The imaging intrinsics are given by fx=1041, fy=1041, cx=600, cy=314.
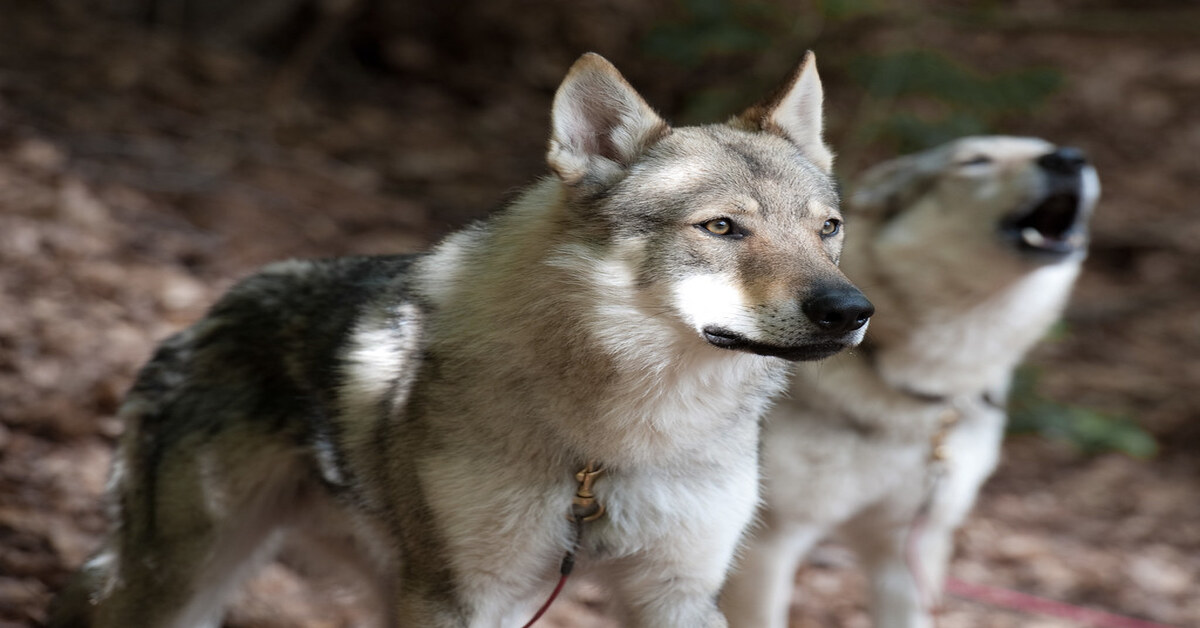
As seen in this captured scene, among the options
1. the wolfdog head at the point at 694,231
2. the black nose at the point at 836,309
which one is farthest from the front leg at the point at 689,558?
the black nose at the point at 836,309

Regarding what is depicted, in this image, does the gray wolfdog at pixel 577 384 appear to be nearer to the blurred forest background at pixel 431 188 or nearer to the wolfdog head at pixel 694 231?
the wolfdog head at pixel 694 231

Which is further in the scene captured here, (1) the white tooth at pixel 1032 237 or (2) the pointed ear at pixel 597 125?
(1) the white tooth at pixel 1032 237

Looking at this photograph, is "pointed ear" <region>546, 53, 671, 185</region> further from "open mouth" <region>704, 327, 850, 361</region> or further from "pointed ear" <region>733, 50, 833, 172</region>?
"open mouth" <region>704, 327, 850, 361</region>

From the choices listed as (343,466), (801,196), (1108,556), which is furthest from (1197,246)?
(343,466)

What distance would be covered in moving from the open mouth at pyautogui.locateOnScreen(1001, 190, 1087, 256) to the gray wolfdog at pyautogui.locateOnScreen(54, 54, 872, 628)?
1.56 m

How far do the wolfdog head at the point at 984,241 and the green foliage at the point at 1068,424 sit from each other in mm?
2343

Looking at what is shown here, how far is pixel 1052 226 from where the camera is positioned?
15.5 feet

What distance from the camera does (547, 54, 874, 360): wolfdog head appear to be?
8.71ft

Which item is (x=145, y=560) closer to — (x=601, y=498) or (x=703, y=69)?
(x=601, y=498)

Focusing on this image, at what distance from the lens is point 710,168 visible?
297 cm

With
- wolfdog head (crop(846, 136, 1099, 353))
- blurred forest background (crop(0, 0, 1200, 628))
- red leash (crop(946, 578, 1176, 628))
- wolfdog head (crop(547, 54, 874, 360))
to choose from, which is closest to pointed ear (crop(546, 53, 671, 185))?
wolfdog head (crop(547, 54, 874, 360))

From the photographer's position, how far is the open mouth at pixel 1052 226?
14.7ft

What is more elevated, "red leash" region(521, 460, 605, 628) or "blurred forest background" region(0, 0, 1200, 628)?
"red leash" region(521, 460, 605, 628)

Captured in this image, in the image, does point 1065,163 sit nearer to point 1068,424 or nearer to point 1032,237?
point 1032,237
